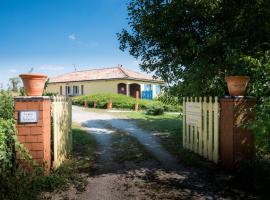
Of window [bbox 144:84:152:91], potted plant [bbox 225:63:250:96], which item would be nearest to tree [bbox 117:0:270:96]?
potted plant [bbox 225:63:250:96]

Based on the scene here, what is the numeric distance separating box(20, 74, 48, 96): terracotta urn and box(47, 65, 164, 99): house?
27.0m

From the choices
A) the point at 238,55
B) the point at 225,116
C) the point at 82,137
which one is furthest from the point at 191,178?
the point at 82,137

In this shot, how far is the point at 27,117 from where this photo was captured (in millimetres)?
5539

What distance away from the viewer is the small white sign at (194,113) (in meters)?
7.46

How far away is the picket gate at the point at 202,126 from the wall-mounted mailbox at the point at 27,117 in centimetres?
408

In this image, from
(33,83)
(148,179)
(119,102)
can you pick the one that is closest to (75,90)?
(119,102)

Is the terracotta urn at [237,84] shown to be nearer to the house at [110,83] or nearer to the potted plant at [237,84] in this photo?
the potted plant at [237,84]

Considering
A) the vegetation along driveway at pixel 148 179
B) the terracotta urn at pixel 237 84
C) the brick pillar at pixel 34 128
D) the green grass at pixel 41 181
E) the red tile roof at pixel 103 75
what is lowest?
the vegetation along driveway at pixel 148 179

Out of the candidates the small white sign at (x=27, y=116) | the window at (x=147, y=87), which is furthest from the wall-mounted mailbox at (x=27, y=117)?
the window at (x=147, y=87)

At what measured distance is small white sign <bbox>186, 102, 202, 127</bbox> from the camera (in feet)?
24.5

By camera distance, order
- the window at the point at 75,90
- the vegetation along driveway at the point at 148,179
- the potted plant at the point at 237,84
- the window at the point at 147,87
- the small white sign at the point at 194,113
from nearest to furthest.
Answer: the vegetation along driveway at the point at 148,179, the potted plant at the point at 237,84, the small white sign at the point at 194,113, the window at the point at 147,87, the window at the point at 75,90

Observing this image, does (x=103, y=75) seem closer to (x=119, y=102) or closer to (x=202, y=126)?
(x=119, y=102)

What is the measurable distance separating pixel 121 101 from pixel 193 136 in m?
19.3

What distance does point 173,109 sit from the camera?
2494cm
